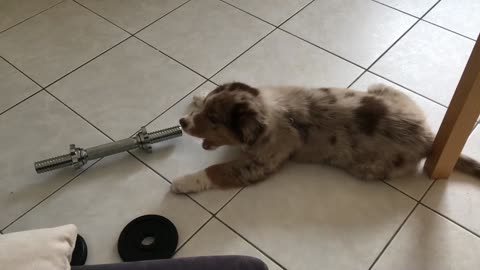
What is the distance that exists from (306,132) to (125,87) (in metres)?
0.92

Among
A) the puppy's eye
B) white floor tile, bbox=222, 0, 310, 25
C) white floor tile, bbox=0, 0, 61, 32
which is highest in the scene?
the puppy's eye

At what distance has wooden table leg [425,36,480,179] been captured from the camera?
1382 millimetres

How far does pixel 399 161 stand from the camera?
1683mm

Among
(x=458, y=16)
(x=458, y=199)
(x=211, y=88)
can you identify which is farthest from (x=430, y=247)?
(x=458, y=16)

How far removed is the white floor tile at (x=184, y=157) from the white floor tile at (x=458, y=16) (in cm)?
135

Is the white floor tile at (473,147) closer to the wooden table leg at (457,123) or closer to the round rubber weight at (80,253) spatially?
the wooden table leg at (457,123)

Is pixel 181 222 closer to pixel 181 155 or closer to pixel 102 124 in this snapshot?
pixel 181 155

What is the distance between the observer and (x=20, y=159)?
1.88 metres

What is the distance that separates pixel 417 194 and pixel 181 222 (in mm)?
881

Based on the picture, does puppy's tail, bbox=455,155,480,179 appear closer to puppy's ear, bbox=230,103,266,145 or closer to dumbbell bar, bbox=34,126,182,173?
puppy's ear, bbox=230,103,266,145

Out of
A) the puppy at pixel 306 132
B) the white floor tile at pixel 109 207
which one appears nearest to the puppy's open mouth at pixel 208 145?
the puppy at pixel 306 132

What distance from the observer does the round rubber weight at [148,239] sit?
5.15 feet

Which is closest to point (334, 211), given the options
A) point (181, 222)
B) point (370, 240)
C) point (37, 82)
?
point (370, 240)

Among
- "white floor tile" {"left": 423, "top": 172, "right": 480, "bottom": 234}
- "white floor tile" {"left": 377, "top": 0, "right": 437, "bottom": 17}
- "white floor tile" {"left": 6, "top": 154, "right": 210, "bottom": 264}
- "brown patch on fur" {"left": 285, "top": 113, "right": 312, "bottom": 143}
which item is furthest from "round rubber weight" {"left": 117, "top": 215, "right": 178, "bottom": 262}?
"white floor tile" {"left": 377, "top": 0, "right": 437, "bottom": 17}
